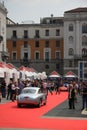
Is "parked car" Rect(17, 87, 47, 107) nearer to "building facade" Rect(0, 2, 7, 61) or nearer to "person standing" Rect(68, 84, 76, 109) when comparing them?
"person standing" Rect(68, 84, 76, 109)

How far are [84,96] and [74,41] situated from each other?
87.0m

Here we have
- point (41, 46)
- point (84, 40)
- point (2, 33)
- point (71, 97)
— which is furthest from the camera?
point (41, 46)

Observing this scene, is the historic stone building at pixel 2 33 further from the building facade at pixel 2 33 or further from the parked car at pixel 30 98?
the parked car at pixel 30 98

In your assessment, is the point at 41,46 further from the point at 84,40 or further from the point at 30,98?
the point at 30,98

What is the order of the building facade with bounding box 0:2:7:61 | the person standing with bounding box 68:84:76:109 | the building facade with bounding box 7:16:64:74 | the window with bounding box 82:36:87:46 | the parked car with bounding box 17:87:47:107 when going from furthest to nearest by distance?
the building facade with bounding box 7:16:64:74
the window with bounding box 82:36:87:46
the building facade with bounding box 0:2:7:61
the parked car with bounding box 17:87:47:107
the person standing with bounding box 68:84:76:109

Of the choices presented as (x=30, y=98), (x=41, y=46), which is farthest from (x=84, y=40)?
(x=30, y=98)

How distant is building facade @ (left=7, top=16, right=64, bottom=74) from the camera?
12044cm

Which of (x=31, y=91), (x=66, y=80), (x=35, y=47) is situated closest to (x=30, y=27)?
(x=35, y=47)

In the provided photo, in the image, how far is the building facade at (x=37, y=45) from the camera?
120 metres

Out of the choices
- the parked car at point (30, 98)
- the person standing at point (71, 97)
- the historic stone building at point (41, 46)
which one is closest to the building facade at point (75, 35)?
the historic stone building at point (41, 46)

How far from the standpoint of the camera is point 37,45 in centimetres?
12131

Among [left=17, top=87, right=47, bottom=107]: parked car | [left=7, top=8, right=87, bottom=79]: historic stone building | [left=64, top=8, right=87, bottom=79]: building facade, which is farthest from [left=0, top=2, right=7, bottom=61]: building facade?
[left=17, top=87, right=47, bottom=107]: parked car

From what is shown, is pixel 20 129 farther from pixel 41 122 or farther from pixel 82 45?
pixel 82 45

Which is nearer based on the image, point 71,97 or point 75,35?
point 71,97
